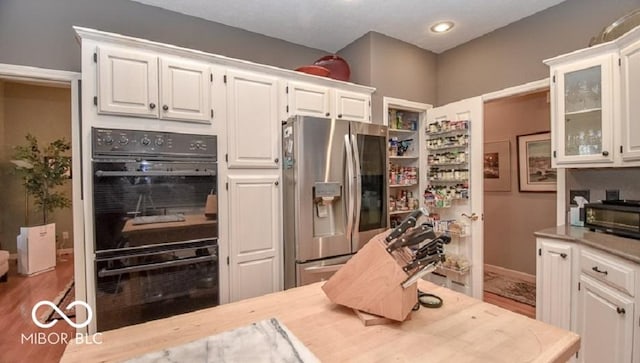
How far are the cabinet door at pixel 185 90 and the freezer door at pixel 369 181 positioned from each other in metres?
1.15

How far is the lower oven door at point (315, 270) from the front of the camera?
7.40 feet

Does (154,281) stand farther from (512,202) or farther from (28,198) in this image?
(28,198)

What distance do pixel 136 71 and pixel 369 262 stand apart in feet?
6.20

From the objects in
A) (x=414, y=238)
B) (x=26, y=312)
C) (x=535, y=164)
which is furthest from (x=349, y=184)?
(x=26, y=312)

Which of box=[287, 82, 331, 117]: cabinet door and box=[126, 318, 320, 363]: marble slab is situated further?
box=[287, 82, 331, 117]: cabinet door

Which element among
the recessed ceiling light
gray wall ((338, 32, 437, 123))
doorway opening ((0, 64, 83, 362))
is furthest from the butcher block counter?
doorway opening ((0, 64, 83, 362))

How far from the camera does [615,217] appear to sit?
1905 millimetres

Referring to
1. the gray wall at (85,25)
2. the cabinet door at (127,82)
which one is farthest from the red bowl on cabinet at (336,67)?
the cabinet door at (127,82)

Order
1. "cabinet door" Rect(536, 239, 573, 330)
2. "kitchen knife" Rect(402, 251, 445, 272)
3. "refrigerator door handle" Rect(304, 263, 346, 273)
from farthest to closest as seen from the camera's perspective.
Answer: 1. "refrigerator door handle" Rect(304, 263, 346, 273)
2. "cabinet door" Rect(536, 239, 573, 330)
3. "kitchen knife" Rect(402, 251, 445, 272)

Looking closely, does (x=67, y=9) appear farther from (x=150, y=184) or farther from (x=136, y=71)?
(x=150, y=184)

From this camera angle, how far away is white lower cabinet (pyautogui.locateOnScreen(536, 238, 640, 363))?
1.50 m

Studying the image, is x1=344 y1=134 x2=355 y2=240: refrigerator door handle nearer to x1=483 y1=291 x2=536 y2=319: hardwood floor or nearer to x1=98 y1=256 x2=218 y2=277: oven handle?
x1=98 y1=256 x2=218 y2=277: oven handle

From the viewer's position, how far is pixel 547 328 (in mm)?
881

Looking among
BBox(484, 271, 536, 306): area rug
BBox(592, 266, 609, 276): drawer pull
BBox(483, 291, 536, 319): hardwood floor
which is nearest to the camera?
BBox(592, 266, 609, 276): drawer pull
